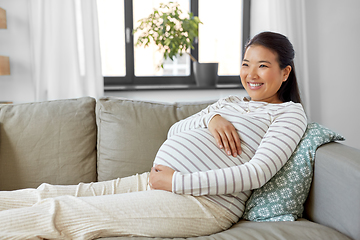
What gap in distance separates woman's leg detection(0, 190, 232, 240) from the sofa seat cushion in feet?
0.12

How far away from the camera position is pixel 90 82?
2.26 meters

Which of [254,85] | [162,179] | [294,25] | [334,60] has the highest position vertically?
[294,25]

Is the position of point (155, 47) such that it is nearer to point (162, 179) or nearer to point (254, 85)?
point (254, 85)

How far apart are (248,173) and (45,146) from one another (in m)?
0.91

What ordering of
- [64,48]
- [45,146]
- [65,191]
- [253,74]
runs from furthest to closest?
[64,48]
[45,146]
[253,74]
[65,191]

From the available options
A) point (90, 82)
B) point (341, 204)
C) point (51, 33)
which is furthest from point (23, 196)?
point (51, 33)

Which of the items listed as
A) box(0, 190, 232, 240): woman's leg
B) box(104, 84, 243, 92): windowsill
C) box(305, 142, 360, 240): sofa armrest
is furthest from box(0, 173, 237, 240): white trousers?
box(104, 84, 243, 92): windowsill

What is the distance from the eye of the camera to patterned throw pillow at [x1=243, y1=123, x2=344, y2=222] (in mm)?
1046

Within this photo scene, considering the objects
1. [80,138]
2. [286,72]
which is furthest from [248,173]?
[80,138]

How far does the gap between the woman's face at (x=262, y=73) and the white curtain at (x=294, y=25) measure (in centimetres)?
128

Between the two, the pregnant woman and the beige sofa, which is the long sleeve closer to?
the pregnant woman

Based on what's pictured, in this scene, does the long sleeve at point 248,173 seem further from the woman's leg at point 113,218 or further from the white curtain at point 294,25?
the white curtain at point 294,25

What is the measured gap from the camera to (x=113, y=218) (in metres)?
0.92

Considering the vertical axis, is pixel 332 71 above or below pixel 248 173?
above
